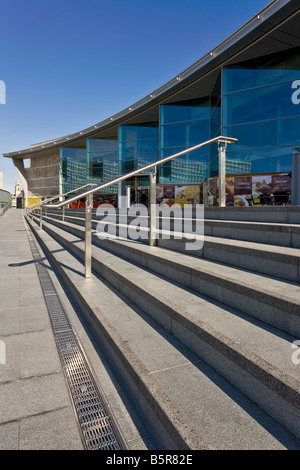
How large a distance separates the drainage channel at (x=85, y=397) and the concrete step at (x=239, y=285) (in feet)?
4.36

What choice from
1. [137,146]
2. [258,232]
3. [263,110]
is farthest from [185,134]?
[258,232]

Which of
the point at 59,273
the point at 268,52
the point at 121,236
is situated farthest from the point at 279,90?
the point at 59,273

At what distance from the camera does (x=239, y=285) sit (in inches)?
98.0

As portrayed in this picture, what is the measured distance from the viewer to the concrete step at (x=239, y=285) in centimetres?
209

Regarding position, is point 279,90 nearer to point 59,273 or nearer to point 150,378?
point 59,273

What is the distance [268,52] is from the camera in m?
12.6

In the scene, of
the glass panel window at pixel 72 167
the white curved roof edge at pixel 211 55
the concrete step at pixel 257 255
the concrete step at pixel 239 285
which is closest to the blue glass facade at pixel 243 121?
the white curved roof edge at pixel 211 55

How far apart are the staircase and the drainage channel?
0.21m

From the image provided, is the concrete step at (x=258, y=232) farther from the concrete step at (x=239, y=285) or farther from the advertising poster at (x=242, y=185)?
the advertising poster at (x=242, y=185)

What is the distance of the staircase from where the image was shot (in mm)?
1532

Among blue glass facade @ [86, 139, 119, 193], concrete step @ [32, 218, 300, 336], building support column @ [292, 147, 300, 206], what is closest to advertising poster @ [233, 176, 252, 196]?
building support column @ [292, 147, 300, 206]

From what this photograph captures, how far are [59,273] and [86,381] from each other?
3.43 m

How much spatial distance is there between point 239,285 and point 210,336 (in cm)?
63

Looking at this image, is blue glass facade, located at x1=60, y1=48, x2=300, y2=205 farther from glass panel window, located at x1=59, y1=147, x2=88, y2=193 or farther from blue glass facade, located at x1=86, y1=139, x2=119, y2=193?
glass panel window, located at x1=59, y1=147, x2=88, y2=193
